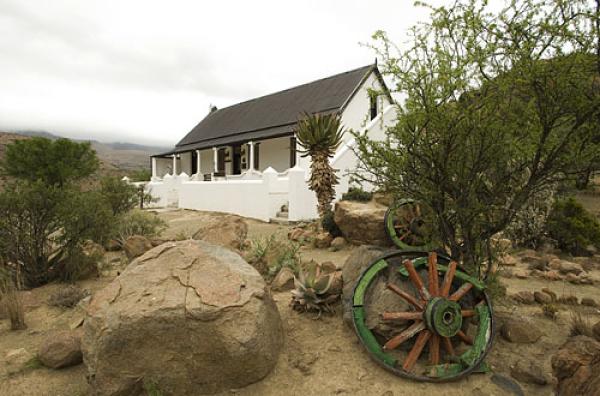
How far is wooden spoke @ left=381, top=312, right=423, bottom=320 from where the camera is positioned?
9.73 ft

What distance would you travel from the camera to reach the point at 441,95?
322cm

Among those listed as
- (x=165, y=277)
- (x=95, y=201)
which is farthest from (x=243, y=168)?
(x=165, y=277)

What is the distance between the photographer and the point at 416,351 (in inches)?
115

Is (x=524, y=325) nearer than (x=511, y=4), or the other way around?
(x=511, y=4)

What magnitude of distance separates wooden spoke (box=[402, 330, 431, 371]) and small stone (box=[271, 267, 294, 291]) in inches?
82.5

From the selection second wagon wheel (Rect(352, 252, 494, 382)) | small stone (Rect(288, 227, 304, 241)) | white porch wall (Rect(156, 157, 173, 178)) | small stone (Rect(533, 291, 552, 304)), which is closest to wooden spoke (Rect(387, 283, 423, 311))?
second wagon wheel (Rect(352, 252, 494, 382))

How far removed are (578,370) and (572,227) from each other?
6848 millimetres

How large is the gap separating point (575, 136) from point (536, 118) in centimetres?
35

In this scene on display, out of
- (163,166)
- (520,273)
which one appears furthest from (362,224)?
(163,166)

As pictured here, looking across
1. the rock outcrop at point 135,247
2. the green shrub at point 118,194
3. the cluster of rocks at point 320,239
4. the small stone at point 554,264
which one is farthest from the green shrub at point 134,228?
the small stone at point 554,264

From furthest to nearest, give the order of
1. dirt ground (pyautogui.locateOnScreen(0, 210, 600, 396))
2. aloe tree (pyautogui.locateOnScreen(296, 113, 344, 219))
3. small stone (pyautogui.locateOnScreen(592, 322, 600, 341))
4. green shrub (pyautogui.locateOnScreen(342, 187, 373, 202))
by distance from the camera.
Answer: green shrub (pyautogui.locateOnScreen(342, 187, 373, 202))
aloe tree (pyautogui.locateOnScreen(296, 113, 344, 219))
small stone (pyautogui.locateOnScreen(592, 322, 600, 341))
dirt ground (pyautogui.locateOnScreen(0, 210, 600, 396))

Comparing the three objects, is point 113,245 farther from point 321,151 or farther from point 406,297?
point 406,297

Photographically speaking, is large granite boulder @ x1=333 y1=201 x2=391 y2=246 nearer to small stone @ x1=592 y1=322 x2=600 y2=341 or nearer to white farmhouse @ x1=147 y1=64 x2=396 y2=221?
white farmhouse @ x1=147 y1=64 x2=396 y2=221

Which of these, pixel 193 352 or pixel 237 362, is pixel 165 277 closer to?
pixel 193 352
